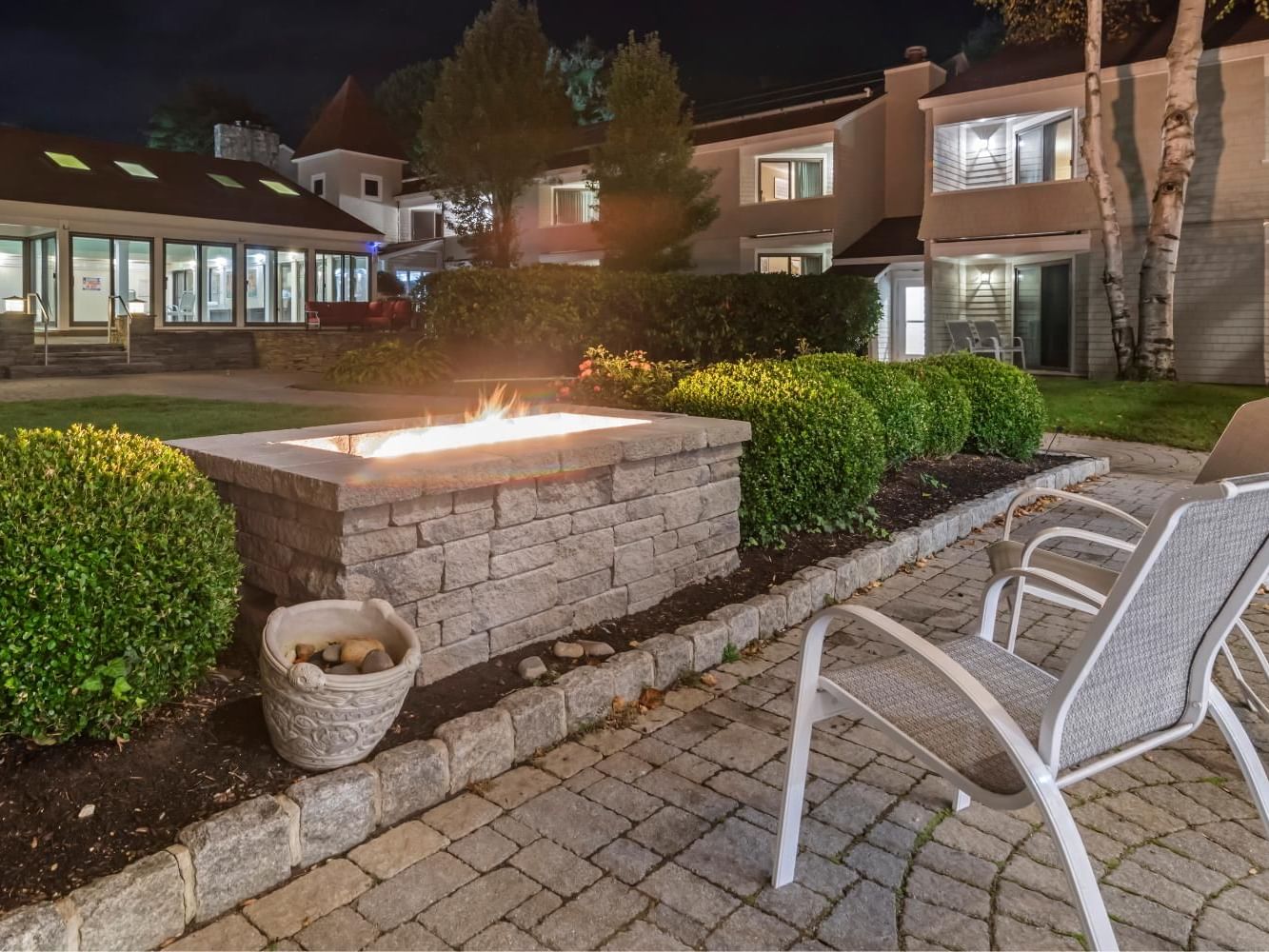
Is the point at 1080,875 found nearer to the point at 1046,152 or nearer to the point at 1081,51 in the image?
the point at 1046,152

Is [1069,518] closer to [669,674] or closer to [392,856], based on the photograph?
[669,674]

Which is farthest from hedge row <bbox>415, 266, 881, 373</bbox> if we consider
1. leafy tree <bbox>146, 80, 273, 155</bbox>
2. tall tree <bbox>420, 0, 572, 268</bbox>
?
leafy tree <bbox>146, 80, 273, 155</bbox>

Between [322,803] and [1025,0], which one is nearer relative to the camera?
[322,803]

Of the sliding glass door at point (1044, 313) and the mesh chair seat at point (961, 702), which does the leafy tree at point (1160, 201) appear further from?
the mesh chair seat at point (961, 702)

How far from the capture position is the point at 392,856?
2686 mm

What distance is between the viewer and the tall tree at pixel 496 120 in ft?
88.4

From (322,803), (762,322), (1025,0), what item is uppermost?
(1025,0)

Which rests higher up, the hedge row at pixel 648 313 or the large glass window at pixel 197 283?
the large glass window at pixel 197 283

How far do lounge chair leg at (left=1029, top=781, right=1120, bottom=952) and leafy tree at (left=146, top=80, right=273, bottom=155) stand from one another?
55.2 meters

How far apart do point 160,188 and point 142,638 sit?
27.5m

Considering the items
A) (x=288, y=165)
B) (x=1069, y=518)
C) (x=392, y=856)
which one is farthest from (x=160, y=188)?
(x=392, y=856)

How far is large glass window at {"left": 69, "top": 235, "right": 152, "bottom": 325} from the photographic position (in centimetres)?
2448

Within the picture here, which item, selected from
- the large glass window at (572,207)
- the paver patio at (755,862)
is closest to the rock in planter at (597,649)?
the paver patio at (755,862)

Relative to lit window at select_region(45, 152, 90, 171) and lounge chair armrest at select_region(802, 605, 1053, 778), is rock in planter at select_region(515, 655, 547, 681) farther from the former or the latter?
lit window at select_region(45, 152, 90, 171)
